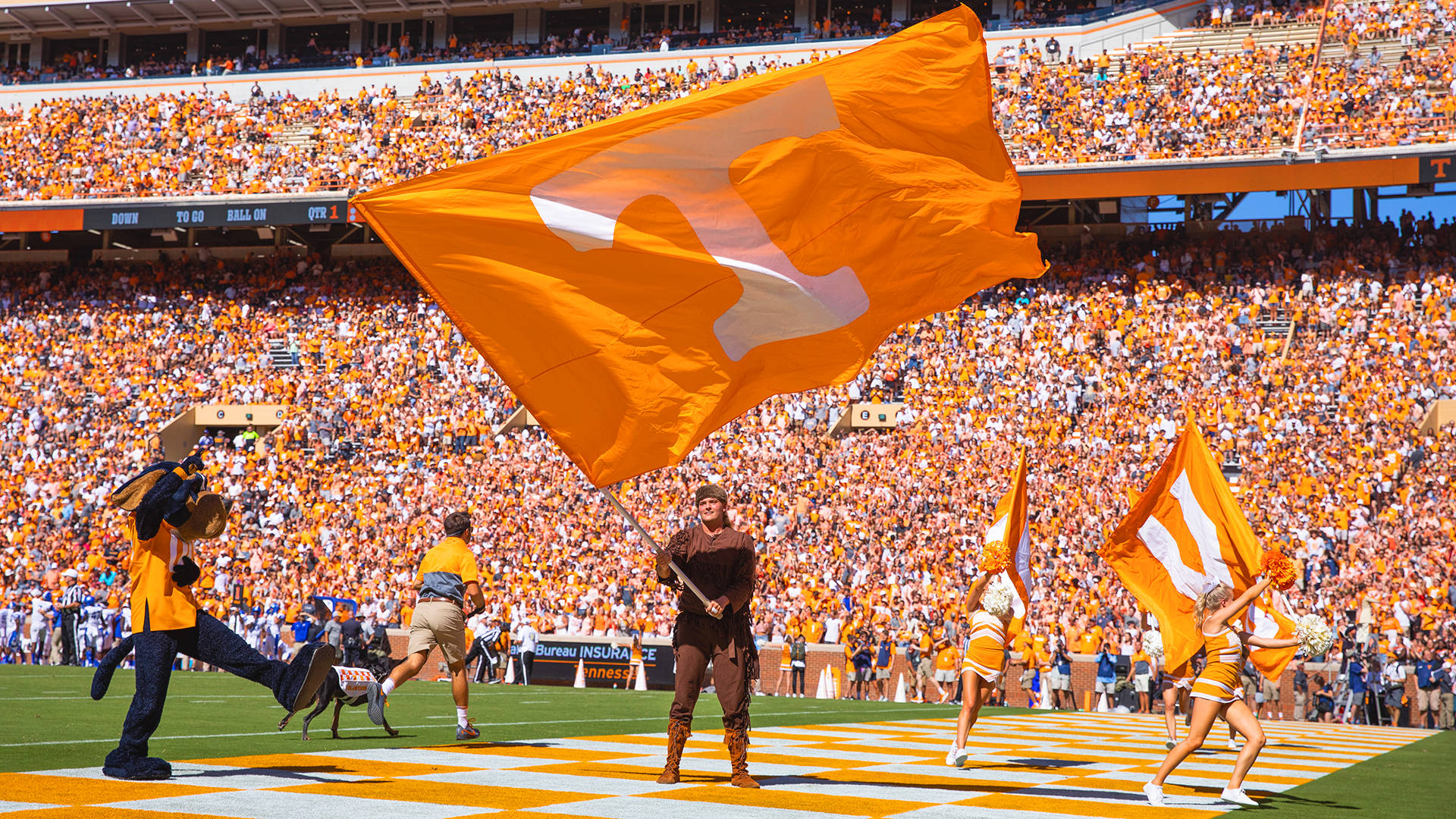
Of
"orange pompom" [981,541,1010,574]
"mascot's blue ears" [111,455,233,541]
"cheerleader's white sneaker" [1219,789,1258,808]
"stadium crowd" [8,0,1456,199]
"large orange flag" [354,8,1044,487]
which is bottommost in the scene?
"cheerleader's white sneaker" [1219,789,1258,808]

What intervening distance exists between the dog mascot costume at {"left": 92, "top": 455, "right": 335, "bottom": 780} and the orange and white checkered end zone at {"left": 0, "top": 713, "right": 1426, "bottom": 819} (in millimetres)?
343

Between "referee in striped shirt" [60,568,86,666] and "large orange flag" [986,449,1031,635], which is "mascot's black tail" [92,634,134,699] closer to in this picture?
"large orange flag" [986,449,1031,635]

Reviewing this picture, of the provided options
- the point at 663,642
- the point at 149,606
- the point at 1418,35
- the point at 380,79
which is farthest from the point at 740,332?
the point at 380,79

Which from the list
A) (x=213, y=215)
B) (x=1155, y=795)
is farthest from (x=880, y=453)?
(x=1155, y=795)

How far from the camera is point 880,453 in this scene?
32.0m

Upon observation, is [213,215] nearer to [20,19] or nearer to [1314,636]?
[20,19]

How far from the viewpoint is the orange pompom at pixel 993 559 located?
1161 cm

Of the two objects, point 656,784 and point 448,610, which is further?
point 448,610

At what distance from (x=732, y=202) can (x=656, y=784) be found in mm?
3565

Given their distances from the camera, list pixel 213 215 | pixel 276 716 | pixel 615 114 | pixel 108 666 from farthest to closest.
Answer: pixel 615 114 → pixel 213 215 → pixel 276 716 → pixel 108 666

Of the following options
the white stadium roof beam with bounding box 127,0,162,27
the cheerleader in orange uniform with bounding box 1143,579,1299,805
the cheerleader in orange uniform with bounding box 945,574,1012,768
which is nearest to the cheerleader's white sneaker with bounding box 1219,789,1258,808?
the cheerleader in orange uniform with bounding box 1143,579,1299,805

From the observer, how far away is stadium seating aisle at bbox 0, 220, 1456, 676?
27172mm

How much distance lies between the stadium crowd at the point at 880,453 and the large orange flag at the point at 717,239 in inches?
669

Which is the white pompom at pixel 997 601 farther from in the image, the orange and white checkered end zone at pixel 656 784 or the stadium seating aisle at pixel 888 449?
the stadium seating aisle at pixel 888 449
